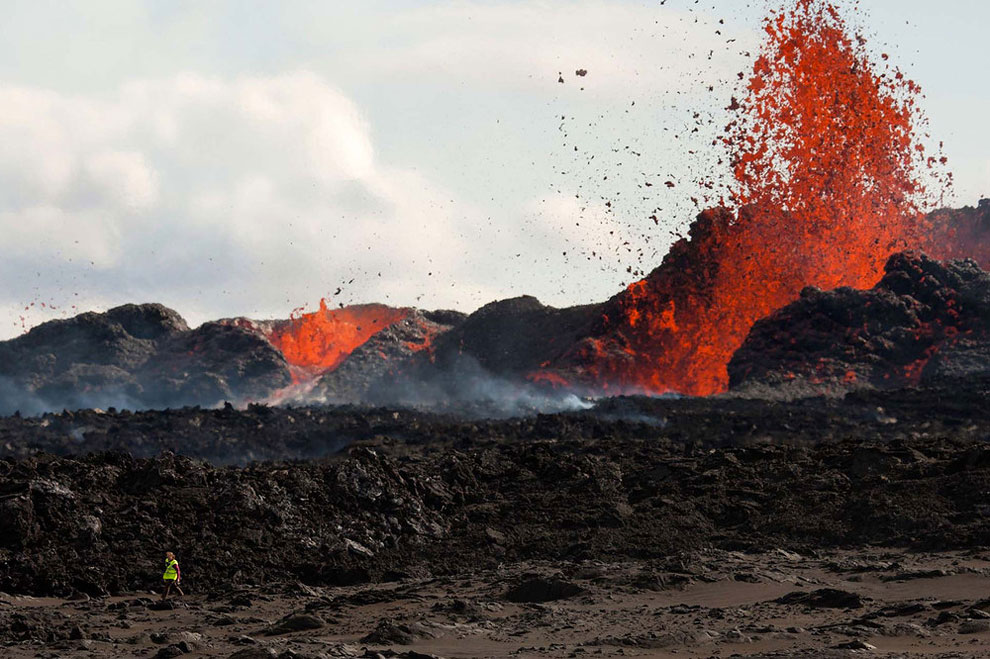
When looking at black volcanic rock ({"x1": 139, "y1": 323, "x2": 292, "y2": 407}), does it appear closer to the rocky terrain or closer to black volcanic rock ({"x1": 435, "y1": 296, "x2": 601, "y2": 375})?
the rocky terrain

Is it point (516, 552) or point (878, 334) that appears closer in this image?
point (516, 552)

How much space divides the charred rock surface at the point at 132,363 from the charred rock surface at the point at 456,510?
62440 millimetres

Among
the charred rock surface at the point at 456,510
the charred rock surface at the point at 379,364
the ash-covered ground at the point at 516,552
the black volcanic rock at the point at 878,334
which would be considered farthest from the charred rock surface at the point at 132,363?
the charred rock surface at the point at 456,510

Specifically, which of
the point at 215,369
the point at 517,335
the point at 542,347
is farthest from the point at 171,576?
the point at 215,369

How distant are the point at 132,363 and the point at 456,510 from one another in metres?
79.9

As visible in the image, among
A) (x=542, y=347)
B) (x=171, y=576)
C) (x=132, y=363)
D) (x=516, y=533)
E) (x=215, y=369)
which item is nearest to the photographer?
Answer: (x=171, y=576)

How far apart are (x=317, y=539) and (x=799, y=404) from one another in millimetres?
34791

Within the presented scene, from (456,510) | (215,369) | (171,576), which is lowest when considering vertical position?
(171,576)

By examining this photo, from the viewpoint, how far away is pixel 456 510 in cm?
2903

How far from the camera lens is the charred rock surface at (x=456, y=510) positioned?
78.9ft

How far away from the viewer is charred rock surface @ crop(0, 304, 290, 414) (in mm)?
94875

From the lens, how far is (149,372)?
102m

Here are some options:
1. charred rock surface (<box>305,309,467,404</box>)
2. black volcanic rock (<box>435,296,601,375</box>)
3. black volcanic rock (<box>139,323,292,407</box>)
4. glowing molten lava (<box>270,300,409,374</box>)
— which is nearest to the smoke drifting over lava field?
black volcanic rock (<box>435,296,601,375</box>)

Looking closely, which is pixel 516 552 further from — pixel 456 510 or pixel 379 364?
pixel 379 364
